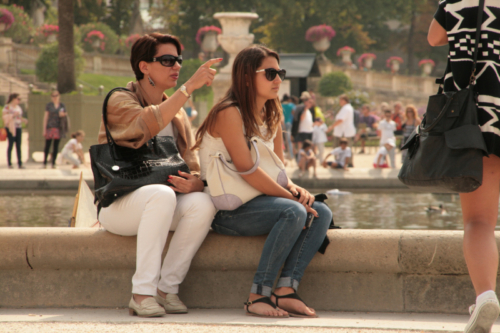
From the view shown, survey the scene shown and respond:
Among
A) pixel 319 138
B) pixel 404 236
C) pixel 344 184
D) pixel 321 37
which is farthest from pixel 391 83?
pixel 404 236

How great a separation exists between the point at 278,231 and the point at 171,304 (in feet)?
2.22

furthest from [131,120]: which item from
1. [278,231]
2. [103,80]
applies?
[103,80]

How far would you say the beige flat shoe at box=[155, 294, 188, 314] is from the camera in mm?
3418

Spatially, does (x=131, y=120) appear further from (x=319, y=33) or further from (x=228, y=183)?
(x=319, y=33)

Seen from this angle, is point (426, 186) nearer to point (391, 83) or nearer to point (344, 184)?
point (344, 184)

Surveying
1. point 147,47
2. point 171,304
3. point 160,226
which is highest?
point 147,47

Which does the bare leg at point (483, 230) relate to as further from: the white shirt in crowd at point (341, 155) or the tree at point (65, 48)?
the tree at point (65, 48)

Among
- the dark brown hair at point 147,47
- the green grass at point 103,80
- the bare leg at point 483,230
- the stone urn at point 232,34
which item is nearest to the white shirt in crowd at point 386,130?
the stone urn at point 232,34

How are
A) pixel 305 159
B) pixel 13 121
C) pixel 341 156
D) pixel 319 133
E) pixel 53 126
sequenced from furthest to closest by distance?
pixel 319 133, pixel 53 126, pixel 13 121, pixel 341 156, pixel 305 159

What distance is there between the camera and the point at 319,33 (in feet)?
133

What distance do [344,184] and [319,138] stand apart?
298 centimetres

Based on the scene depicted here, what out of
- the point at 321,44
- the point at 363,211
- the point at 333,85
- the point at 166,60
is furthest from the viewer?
the point at 321,44

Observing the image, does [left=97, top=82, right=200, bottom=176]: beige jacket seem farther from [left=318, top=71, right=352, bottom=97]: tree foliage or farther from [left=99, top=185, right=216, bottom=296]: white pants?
[left=318, top=71, right=352, bottom=97]: tree foliage

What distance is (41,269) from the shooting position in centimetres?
362
